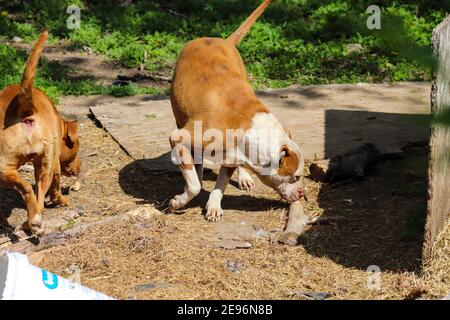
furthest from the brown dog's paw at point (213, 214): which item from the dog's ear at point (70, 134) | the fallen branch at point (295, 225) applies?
the dog's ear at point (70, 134)

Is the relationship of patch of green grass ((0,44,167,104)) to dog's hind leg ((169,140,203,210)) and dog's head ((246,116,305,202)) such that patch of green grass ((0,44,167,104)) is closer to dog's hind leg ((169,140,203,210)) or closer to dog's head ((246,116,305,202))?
dog's hind leg ((169,140,203,210))

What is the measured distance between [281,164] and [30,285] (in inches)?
114

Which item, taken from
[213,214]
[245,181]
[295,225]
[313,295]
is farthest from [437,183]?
[245,181]

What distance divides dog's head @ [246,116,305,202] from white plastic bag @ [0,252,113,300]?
8.21ft

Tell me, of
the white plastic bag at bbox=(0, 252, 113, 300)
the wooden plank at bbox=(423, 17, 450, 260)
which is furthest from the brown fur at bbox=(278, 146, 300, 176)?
the white plastic bag at bbox=(0, 252, 113, 300)

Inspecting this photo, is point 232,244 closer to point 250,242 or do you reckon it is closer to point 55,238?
point 250,242

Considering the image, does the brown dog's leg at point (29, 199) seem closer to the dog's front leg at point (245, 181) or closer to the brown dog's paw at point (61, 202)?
the brown dog's paw at point (61, 202)

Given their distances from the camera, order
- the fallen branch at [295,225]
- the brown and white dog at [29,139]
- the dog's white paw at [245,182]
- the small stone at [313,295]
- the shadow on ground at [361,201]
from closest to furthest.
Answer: the small stone at [313,295] < the brown and white dog at [29,139] < the shadow on ground at [361,201] < the fallen branch at [295,225] < the dog's white paw at [245,182]

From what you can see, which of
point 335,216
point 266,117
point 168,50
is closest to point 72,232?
point 266,117

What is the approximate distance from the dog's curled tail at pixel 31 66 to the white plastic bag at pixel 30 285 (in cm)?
178

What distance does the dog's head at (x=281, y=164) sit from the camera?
243 inches

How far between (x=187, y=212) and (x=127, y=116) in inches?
100.0

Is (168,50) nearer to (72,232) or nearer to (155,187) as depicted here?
(155,187)

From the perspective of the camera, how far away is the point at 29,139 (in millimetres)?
5598
